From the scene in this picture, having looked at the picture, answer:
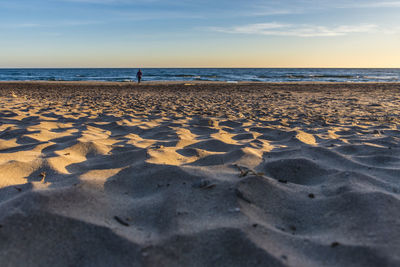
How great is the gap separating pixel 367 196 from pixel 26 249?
5.60 ft

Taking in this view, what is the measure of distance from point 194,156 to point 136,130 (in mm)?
A: 1569

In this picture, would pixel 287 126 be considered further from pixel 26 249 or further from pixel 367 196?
pixel 26 249

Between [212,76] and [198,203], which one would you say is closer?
[198,203]

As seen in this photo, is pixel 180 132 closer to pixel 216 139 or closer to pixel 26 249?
pixel 216 139

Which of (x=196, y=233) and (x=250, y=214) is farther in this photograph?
(x=250, y=214)

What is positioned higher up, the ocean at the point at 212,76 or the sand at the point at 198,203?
the ocean at the point at 212,76

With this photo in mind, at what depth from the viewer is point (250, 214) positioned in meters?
1.49

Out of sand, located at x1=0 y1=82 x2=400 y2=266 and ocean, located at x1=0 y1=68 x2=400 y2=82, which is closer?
sand, located at x1=0 y1=82 x2=400 y2=266

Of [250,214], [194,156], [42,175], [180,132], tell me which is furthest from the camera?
[180,132]

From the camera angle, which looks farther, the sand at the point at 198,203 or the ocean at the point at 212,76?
the ocean at the point at 212,76

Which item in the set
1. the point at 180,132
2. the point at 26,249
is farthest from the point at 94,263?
the point at 180,132

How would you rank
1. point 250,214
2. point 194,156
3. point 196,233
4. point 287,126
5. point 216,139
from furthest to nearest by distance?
1. point 287,126
2. point 216,139
3. point 194,156
4. point 250,214
5. point 196,233

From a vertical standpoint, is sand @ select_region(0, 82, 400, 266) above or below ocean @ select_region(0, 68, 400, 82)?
below

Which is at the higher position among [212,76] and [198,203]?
[212,76]
